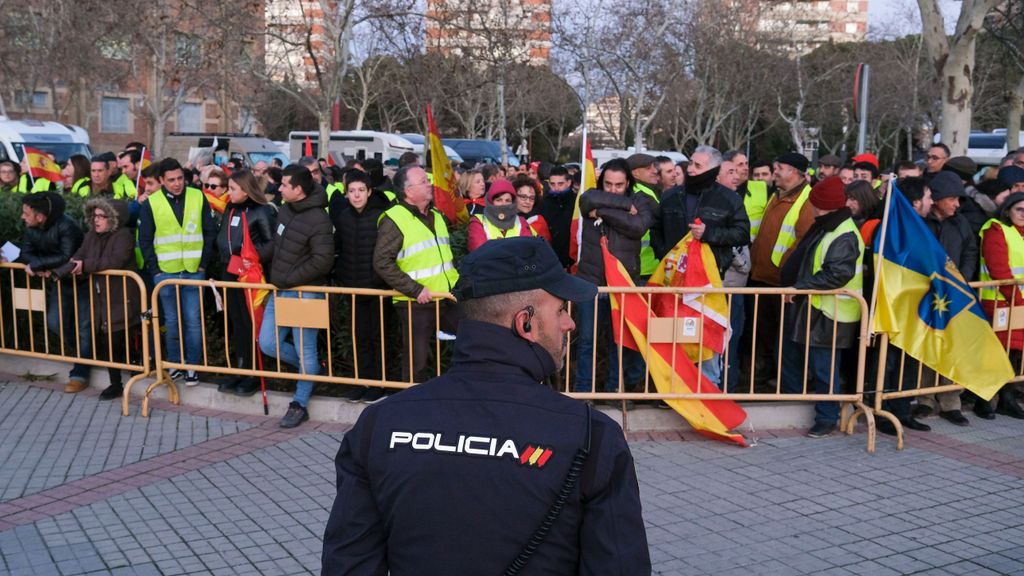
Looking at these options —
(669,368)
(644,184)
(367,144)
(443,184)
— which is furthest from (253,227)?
(367,144)

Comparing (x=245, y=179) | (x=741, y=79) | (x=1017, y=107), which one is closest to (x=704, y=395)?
(x=245, y=179)

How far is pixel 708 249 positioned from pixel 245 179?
3.62 metres

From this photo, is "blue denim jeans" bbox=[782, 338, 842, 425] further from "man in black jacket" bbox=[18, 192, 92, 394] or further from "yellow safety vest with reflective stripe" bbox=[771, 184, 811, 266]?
"man in black jacket" bbox=[18, 192, 92, 394]

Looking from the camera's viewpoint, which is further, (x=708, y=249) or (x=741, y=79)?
(x=741, y=79)

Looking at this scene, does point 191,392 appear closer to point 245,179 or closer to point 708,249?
point 245,179

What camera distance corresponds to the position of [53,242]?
827 centimetres

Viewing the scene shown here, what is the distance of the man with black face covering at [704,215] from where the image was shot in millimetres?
7301

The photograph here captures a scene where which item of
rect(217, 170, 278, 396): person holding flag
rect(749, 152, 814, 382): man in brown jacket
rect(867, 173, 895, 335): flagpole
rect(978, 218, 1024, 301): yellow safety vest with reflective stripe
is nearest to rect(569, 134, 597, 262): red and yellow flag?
rect(749, 152, 814, 382): man in brown jacket

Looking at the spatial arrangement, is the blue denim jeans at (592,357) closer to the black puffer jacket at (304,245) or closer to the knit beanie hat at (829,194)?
the knit beanie hat at (829,194)

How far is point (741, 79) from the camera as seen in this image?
35.4 m

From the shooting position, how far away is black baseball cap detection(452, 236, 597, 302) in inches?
90.6

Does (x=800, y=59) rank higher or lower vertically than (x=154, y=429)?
higher

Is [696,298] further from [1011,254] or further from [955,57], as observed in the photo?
[955,57]

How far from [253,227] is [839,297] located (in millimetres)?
4520
